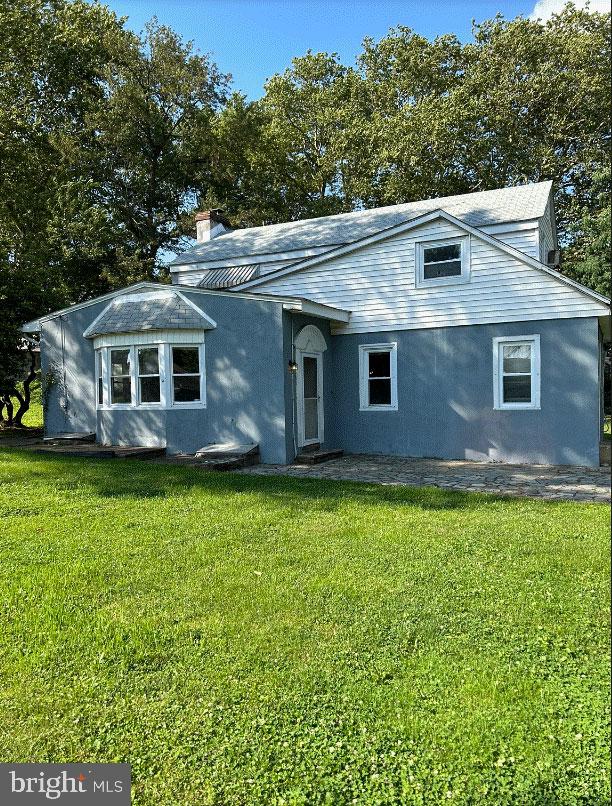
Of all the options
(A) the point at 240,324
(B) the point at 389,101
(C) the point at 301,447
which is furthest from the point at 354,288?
(B) the point at 389,101

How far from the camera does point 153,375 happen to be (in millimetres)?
11617

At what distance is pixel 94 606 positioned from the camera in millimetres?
3783

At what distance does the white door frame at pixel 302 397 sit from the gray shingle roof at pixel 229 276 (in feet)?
18.3

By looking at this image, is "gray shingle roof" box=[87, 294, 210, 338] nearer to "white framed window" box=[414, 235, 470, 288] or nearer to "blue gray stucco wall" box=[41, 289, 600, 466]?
"blue gray stucco wall" box=[41, 289, 600, 466]

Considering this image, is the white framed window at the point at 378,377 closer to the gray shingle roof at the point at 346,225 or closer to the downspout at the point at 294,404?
the downspout at the point at 294,404

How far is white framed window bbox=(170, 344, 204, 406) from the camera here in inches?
447

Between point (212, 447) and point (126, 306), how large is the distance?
154 inches

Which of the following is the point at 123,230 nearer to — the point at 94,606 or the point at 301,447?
the point at 301,447

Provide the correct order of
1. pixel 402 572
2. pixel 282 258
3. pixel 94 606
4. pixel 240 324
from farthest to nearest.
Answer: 1. pixel 282 258
2. pixel 240 324
3. pixel 402 572
4. pixel 94 606

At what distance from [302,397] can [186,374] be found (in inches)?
99.9

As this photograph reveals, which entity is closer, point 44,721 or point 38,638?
point 44,721

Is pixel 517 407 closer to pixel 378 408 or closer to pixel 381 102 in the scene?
pixel 378 408

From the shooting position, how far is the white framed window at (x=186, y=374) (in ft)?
37.2

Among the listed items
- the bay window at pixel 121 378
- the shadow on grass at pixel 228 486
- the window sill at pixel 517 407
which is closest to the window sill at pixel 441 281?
the window sill at pixel 517 407
